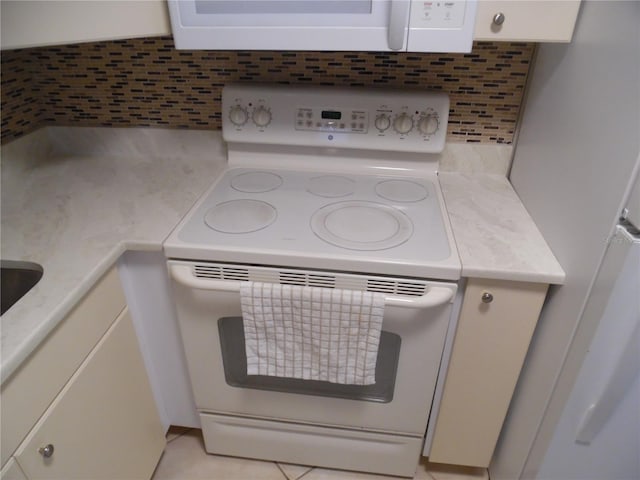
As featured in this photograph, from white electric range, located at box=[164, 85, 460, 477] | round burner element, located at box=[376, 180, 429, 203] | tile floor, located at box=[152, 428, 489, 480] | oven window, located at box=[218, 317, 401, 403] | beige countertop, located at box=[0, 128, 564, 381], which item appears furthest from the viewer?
tile floor, located at box=[152, 428, 489, 480]

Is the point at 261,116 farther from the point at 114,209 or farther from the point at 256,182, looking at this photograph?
the point at 114,209

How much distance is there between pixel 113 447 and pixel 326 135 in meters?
0.98

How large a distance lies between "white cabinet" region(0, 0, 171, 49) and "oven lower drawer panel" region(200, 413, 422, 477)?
1024 millimetres

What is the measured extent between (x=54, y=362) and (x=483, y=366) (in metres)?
0.94

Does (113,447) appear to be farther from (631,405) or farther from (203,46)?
(631,405)

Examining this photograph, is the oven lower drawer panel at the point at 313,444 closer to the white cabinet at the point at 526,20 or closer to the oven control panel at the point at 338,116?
the oven control panel at the point at 338,116

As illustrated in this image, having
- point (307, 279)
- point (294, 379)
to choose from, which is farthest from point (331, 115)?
point (294, 379)

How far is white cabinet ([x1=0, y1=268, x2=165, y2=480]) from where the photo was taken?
713 mm

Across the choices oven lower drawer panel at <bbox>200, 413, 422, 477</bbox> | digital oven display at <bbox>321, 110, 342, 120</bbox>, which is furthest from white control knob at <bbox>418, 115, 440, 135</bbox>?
oven lower drawer panel at <bbox>200, 413, 422, 477</bbox>

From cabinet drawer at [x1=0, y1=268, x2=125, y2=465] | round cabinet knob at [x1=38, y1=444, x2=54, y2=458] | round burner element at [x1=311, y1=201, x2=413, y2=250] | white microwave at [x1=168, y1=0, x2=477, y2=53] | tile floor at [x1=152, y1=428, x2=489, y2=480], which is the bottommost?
tile floor at [x1=152, y1=428, x2=489, y2=480]

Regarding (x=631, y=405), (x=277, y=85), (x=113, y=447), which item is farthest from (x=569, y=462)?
(x=277, y=85)

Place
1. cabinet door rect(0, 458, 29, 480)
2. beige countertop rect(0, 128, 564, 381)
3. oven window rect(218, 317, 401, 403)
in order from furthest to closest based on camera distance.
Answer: oven window rect(218, 317, 401, 403) < beige countertop rect(0, 128, 564, 381) < cabinet door rect(0, 458, 29, 480)

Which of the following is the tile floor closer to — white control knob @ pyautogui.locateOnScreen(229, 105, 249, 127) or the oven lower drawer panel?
the oven lower drawer panel

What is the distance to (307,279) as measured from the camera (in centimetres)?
93
